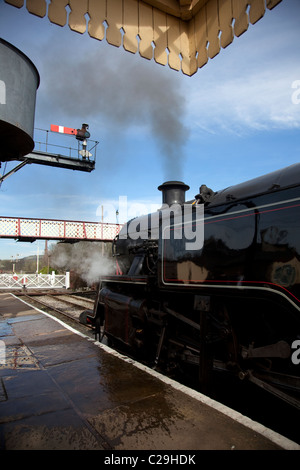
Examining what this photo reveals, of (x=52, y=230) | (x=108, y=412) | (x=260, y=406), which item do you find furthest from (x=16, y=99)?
(x=52, y=230)

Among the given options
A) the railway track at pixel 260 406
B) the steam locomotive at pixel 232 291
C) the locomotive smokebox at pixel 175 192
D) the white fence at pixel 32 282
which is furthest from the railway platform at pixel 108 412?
the white fence at pixel 32 282

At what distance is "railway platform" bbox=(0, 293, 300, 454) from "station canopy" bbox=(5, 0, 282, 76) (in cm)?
302

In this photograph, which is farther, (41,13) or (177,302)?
(177,302)

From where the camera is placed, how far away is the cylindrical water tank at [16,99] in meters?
2.12

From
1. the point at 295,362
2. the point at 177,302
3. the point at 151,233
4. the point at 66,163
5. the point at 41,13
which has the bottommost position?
the point at 295,362

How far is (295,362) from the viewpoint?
236 centimetres

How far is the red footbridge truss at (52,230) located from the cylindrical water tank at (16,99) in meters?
13.6

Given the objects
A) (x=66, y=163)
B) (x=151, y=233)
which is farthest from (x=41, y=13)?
(x=66, y=163)

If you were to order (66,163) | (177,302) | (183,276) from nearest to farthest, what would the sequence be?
1. (183,276)
2. (177,302)
3. (66,163)

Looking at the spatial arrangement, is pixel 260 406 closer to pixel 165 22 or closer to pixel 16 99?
pixel 16 99

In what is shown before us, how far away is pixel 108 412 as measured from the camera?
2.36 meters
